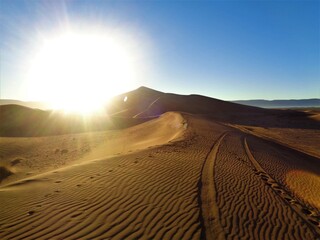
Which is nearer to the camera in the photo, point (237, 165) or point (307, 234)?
point (307, 234)

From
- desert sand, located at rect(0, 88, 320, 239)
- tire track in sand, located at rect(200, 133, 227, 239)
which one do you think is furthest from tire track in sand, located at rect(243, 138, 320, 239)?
tire track in sand, located at rect(200, 133, 227, 239)

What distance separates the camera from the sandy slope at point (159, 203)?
448 cm

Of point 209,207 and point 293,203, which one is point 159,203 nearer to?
point 209,207

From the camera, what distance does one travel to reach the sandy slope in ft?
14.7

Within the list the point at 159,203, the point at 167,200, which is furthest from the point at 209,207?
the point at 159,203

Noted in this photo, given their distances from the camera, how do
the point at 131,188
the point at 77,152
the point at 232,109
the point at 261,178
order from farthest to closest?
the point at 232,109 < the point at 77,152 < the point at 261,178 < the point at 131,188

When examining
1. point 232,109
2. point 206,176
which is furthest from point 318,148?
point 232,109

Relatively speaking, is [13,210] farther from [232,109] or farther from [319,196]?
[232,109]

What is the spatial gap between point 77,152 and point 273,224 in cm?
1579

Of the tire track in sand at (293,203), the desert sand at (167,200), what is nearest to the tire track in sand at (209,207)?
the desert sand at (167,200)

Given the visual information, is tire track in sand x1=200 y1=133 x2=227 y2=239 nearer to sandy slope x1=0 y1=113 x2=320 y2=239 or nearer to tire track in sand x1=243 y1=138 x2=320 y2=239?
sandy slope x1=0 y1=113 x2=320 y2=239

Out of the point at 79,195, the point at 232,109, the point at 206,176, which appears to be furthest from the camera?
the point at 232,109

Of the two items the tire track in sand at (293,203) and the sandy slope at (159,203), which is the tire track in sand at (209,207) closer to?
the sandy slope at (159,203)

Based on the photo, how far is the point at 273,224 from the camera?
5.31 m
